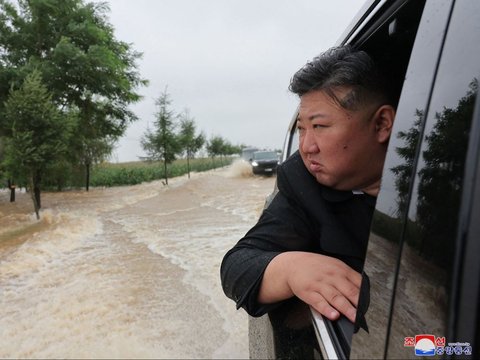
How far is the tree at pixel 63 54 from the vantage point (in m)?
15.6

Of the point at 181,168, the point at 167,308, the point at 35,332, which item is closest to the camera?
the point at 35,332

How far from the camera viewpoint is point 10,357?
4.06 m

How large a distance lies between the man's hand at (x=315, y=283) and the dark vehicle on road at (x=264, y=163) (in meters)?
25.5

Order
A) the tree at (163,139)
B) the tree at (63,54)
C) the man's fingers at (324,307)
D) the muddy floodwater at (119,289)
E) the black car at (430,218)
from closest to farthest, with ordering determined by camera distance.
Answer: the black car at (430,218)
the man's fingers at (324,307)
the muddy floodwater at (119,289)
the tree at (63,54)
the tree at (163,139)

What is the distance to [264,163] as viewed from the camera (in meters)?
26.8

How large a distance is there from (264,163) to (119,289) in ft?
69.4

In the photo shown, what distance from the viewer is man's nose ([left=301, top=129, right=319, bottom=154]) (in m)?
1.18

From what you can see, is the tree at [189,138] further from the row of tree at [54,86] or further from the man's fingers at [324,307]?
the man's fingers at [324,307]

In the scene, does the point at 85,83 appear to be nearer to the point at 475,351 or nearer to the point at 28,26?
the point at 28,26

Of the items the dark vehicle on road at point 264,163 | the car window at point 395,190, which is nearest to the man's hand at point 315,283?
the car window at point 395,190

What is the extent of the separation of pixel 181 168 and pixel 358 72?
40.2m

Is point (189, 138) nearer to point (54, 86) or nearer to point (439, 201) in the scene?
point (54, 86)

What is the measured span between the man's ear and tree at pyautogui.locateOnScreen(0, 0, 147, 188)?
53.5 ft

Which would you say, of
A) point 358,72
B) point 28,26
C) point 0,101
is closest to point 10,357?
point 358,72
